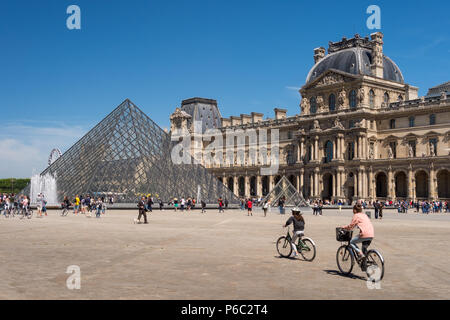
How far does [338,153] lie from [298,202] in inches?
658

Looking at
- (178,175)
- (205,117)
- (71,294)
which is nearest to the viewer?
(71,294)

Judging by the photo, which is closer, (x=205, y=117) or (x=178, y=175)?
(x=178, y=175)

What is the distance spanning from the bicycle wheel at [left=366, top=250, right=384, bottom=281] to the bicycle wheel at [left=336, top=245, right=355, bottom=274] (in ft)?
1.47

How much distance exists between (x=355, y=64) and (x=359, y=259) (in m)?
62.8

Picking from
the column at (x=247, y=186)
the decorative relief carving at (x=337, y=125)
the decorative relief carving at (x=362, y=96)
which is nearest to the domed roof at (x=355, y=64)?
the decorative relief carving at (x=362, y=96)

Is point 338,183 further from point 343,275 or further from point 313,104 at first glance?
point 343,275

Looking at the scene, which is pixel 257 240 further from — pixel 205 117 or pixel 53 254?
pixel 205 117

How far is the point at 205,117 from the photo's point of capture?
99.2m

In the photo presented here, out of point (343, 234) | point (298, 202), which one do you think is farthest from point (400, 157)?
point (343, 234)

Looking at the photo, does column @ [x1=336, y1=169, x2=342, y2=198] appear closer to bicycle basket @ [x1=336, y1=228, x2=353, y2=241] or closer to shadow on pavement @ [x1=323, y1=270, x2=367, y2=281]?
shadow on pavement @ [x1=323, y1=270, x2=367, y2=281]

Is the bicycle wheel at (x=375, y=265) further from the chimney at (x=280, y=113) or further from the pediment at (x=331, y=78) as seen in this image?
the chimney at (x=280, y=113)

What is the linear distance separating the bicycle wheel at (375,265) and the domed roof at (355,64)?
61169 millimetres

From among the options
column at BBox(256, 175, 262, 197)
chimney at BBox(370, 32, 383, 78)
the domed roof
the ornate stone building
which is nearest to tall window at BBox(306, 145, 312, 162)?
the ornate stone building
